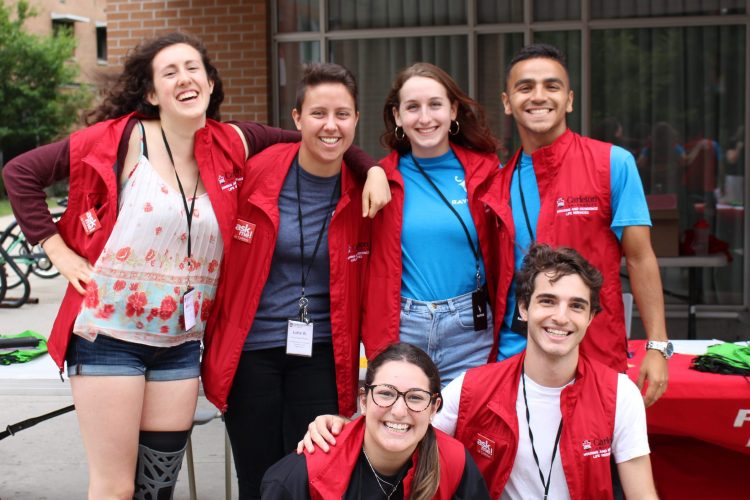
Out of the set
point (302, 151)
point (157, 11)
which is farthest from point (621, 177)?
point (157, 11)

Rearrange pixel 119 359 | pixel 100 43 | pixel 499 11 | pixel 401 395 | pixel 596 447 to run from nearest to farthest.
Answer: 1. pixel 401 395
2. pixel 596 447
3. pixel 119 359
4. pixel 499 11
5. pixel 100 43

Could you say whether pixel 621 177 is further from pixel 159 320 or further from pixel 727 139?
pixel 727 139

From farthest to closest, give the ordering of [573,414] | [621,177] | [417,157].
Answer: [417,157] < [621,177] < [573,414]

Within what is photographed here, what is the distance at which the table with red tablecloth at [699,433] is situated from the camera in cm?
376

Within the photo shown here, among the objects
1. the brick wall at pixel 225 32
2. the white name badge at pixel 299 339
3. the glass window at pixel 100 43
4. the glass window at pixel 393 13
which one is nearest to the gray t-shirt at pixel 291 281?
the white name badge at pixel 299 339

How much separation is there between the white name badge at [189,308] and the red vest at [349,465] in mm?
613

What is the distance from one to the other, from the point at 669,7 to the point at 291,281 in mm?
6533

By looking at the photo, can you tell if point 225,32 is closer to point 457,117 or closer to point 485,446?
point 457,117

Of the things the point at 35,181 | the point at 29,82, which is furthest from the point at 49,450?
the point at 29,82

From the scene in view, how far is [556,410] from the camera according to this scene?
9.08 ft

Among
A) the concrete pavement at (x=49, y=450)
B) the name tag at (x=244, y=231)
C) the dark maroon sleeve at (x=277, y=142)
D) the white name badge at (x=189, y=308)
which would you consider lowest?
the concrete pavement at (x=49, y=450)

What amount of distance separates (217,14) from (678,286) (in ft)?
17.2

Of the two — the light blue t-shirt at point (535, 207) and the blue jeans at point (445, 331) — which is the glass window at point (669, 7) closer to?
the light blue t-shirt at point (535, 207)

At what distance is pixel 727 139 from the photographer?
8570 mm
